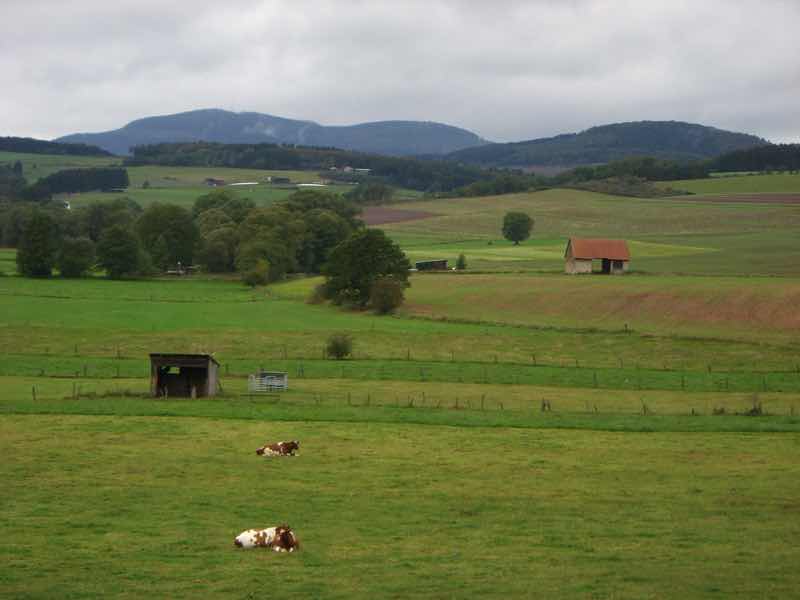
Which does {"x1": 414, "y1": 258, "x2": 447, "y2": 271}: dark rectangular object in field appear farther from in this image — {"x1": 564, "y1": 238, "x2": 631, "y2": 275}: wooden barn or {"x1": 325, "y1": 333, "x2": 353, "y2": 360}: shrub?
{"x1": 325, "y1": 333, "x2": 353, "y2": 360}: shrub

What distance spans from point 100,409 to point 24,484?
1196 cm

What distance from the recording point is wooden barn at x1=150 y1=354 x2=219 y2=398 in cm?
4216

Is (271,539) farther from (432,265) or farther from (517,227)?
(517,227)

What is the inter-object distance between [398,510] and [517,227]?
363ft

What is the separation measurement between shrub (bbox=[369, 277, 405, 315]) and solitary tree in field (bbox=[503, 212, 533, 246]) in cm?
5730

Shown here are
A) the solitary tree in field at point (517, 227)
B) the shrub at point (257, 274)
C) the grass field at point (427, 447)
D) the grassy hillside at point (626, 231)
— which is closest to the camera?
the grass field at point (427, 447)

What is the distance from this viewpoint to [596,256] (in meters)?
92.4

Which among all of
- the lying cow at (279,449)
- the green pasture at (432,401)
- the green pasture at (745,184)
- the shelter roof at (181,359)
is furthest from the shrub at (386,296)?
the green pasture at (745,184)

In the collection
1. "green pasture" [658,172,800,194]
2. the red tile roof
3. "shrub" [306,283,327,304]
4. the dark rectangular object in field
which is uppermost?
"green pasture" [658,172,800,194]

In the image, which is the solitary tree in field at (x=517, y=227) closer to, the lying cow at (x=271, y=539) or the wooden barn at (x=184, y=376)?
the wooden barn at (x=184, y=376)

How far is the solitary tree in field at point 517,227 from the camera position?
434ft

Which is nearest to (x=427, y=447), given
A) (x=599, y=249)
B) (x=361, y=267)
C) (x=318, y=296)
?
(x=361, y=267)

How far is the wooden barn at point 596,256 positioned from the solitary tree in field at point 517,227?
38.0 metres

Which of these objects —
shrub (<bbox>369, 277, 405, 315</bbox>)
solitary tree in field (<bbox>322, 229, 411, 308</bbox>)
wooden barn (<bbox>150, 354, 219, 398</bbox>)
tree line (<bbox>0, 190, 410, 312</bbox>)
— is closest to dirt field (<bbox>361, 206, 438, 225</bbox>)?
tree line (<bbox>0, 190, 410, 312</bbox>)
